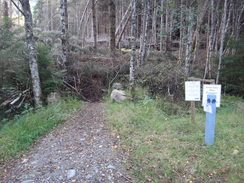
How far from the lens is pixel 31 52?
647cm

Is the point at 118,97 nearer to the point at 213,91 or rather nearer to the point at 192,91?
the point at 192,91

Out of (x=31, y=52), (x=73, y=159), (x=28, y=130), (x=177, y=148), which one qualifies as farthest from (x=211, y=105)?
(x=31, y=52)

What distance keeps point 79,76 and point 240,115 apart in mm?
7227

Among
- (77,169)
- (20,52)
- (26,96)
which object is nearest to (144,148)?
(77,169)

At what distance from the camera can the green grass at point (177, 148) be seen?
3133mm

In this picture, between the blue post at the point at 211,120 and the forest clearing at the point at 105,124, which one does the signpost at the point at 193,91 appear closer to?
the forest clearing at the point at 105,124

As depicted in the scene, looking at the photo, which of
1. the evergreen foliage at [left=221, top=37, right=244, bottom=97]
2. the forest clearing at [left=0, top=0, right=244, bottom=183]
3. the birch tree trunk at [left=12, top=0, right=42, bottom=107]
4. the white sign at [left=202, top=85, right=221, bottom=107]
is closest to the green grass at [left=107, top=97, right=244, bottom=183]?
the forest clearing at [left=0, top=0, right=244, bottom=183]

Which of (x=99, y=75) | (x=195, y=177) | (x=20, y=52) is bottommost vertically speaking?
(x=195, y=177)

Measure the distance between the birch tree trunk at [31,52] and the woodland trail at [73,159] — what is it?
246 cm

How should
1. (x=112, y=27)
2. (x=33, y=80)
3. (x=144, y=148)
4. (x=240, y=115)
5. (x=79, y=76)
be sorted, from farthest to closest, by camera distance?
(x=112, y=27) → (x=79, y=76) → (x=33, y=80) → (x=240, y=115) → (x=144, y=148)

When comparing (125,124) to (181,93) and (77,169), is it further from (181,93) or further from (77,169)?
(181,93)

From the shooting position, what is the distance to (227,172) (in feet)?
10.4

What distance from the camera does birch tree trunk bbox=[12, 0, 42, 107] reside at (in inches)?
247

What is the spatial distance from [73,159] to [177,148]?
7.41 feet
